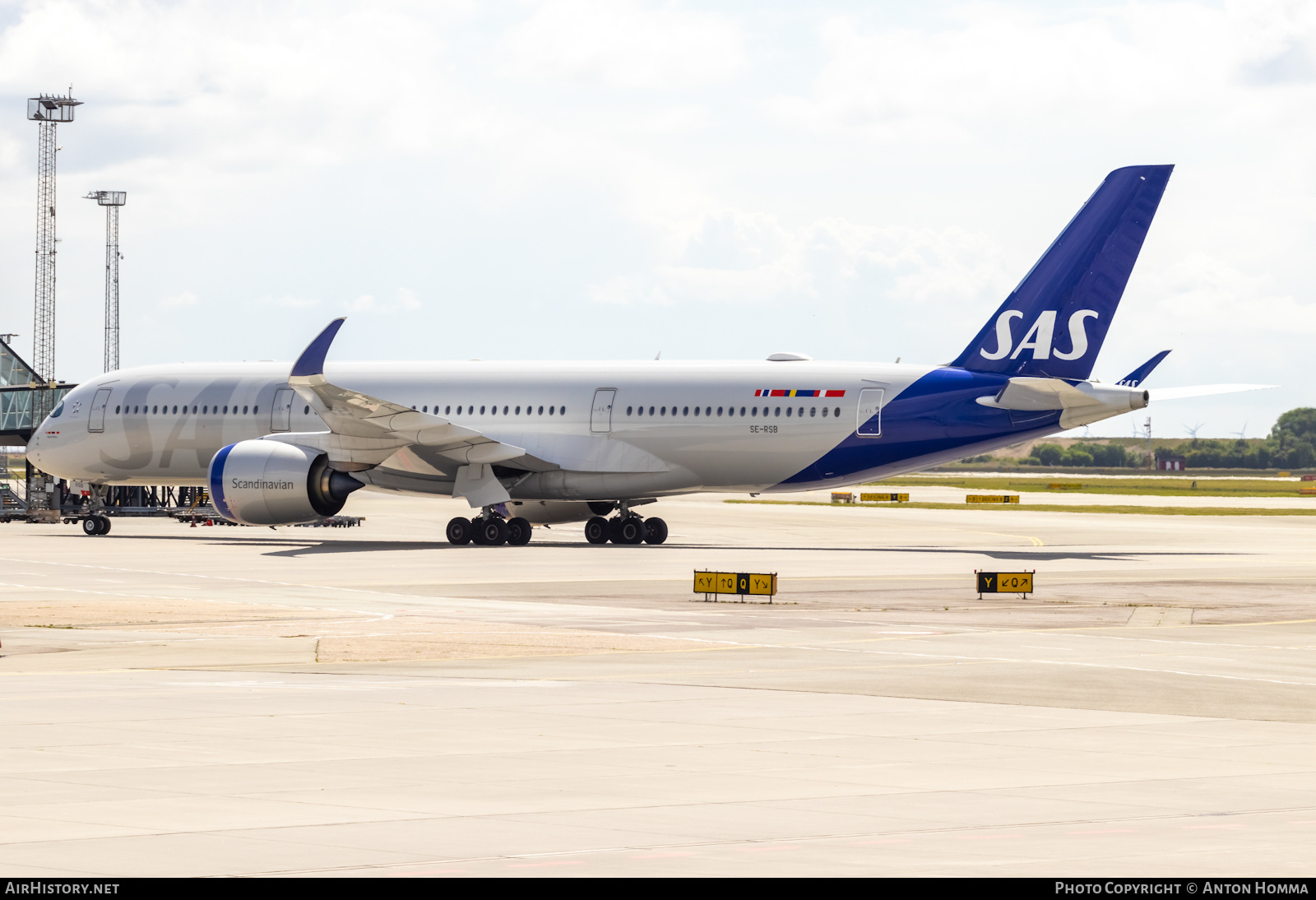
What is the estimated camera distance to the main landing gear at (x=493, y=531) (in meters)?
44.6

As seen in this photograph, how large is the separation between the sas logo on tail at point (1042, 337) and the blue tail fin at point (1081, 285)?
0.06ft

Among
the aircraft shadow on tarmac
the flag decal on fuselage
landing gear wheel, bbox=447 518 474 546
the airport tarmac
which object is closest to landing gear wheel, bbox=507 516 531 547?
the aircraft shadow on tarmac

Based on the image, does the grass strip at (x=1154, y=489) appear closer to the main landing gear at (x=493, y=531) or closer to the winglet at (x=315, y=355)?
the main landing gear at (x=493, y=531)

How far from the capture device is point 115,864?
27.7 ft

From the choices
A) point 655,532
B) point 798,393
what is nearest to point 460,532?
point 655,532

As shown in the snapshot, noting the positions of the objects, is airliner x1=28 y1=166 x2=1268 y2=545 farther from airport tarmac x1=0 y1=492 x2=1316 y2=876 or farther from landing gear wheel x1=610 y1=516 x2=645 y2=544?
airport tarmac x1=0 y1=492 x2=1316 y2=876

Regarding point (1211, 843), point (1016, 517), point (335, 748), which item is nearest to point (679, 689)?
point (335, 748)

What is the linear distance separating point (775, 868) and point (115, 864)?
3.13 metres

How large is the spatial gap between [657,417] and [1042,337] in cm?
959

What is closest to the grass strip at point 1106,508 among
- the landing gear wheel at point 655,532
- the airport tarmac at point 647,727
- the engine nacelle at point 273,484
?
the landing gear wheel at point 655,532

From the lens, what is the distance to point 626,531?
153 feet

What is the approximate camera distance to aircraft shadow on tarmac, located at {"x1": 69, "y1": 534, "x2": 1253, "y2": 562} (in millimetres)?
41375

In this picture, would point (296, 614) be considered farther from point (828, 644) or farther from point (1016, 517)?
point (1016, 517)

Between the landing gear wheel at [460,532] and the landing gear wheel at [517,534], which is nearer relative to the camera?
the landing gear wheel at [517,534]
